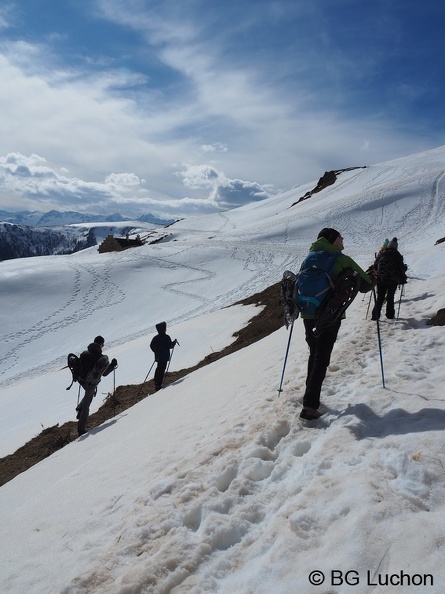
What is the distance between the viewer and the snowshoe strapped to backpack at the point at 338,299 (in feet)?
16.8

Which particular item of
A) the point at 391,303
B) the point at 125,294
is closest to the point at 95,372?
the point at 391,303

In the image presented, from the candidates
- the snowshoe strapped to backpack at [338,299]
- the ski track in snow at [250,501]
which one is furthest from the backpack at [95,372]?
the snowshoe strapped to backpack at [338,299]

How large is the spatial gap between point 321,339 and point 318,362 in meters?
0.30

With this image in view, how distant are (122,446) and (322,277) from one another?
14.2 ft

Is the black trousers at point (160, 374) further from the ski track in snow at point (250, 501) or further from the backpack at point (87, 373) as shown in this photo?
the ski track in snow at point (250, 501)

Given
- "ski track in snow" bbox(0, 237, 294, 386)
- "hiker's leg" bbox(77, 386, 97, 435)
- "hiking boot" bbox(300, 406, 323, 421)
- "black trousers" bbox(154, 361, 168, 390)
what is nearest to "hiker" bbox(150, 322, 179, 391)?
"black trousers" bbox(154, 361, 168, 390)

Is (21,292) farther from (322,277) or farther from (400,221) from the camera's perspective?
(400,221)

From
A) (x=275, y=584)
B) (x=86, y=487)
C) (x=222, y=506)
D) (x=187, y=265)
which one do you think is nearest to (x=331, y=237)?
(x=222, y=506)

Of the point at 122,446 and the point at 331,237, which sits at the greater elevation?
the point at 331,237

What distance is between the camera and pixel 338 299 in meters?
5.14

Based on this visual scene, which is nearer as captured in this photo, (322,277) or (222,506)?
(222,506)

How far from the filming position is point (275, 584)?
2.86 meters

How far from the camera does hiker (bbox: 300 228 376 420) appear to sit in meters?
5.19

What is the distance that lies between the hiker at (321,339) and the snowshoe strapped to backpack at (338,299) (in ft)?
0.24
